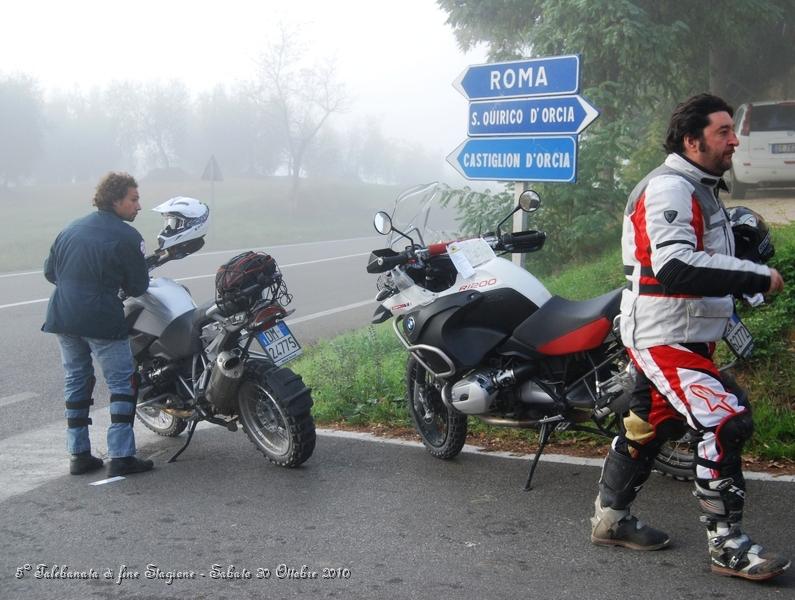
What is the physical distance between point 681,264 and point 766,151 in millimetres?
12638

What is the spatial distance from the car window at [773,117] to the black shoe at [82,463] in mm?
13034

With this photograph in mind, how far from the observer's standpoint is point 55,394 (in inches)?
344

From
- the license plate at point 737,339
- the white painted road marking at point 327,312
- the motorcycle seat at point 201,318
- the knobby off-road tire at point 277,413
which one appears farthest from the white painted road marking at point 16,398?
the license plate at point 737,339

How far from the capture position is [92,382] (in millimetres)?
6230

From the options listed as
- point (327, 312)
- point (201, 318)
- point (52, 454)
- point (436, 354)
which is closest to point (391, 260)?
point (436, 354)

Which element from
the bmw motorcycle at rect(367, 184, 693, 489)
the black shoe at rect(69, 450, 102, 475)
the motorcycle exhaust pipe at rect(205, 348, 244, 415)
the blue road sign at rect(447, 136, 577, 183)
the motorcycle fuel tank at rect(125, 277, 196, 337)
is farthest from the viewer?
the blue road sign at rect(447, 136, 577, 183)

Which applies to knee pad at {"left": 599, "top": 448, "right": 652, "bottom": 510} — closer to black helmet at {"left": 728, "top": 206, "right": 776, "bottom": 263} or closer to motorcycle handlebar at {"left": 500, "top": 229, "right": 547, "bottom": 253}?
black helmet at {"left": 728, "top": 206, "right": 776, "bottom": 263}

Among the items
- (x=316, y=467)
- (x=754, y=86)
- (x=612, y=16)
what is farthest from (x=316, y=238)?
(x=316, y=467)

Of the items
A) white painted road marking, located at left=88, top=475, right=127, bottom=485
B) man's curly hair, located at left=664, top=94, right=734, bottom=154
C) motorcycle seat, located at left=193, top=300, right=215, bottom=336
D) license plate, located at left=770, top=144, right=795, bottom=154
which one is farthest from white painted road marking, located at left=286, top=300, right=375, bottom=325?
man's curly hair, located at left=664, top=94, right=734, bottom=154

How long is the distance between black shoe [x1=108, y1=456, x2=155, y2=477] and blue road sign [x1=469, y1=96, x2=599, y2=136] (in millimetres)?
3425

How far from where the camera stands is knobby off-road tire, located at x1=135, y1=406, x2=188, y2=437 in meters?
6.83

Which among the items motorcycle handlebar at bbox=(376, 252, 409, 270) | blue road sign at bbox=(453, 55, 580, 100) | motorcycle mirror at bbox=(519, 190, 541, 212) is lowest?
motorcycle handlebar at bbox=(376, 252, 409, 270)

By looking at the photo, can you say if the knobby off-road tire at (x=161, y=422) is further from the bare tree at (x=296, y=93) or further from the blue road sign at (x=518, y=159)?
the bare tree at (x=296, y=93)

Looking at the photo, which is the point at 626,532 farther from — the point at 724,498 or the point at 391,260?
the point at 391,260
